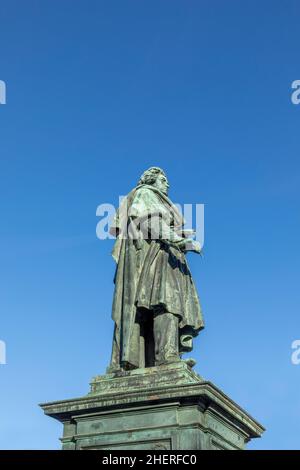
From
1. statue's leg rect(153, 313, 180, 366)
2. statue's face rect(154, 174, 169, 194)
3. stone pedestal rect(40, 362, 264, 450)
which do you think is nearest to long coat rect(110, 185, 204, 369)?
statue's leg rect(153, 313, 180, 366)

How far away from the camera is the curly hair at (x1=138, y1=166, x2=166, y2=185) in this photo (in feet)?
40.6

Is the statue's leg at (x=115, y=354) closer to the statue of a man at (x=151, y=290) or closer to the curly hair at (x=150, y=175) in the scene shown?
the statue of a man at (x=151, y=290)

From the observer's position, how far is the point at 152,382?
9.71m

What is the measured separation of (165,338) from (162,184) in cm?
321

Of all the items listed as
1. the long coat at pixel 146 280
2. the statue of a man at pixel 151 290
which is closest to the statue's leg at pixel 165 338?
the statue of a man at pixel 151 290

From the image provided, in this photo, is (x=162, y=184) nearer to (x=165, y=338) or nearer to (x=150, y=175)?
(x=150, y=175)

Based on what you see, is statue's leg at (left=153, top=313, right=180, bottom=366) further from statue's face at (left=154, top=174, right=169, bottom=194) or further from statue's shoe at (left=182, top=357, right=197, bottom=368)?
statue's face at (left=154, top=174, right=169, bottom=194)

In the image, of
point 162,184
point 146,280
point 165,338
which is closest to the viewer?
point 165,338

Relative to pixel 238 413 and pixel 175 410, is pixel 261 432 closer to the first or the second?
pixel 238 413

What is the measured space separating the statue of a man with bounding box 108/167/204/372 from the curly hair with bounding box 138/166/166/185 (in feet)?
1.61

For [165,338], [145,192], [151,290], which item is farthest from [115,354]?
[145,192]

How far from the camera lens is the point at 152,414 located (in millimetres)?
Result: 9273
